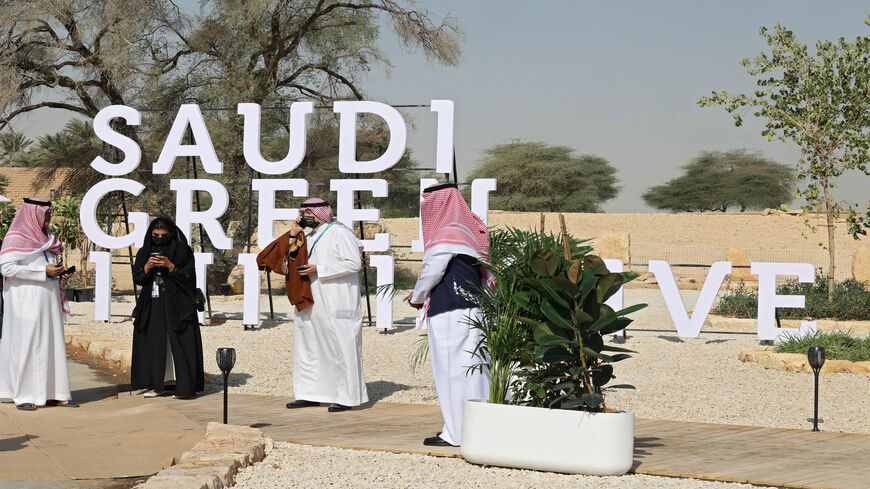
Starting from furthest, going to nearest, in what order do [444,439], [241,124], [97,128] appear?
[241,124] < [97,128] < [444,439]

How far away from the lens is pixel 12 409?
8.79 m

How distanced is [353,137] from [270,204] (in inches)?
67.0

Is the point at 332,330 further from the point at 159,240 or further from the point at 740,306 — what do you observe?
the point at 740,306

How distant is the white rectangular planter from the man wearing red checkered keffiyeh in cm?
64

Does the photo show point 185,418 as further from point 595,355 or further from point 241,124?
point 241,124

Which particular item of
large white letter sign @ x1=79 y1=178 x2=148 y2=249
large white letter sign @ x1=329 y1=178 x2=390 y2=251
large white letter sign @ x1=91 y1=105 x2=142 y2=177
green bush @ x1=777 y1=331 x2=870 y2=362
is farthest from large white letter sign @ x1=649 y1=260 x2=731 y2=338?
large white letter sign @ x1=91 y1=105 x2=142 y2=177

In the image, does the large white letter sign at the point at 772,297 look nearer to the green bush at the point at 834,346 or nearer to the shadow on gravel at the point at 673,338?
the green bush at the point at 834,346

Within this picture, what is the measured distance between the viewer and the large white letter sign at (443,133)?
14938mm

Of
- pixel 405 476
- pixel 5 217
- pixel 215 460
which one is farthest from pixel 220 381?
pixel 5 217

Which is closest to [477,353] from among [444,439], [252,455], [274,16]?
[444,439]

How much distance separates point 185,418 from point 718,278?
29.3 feet

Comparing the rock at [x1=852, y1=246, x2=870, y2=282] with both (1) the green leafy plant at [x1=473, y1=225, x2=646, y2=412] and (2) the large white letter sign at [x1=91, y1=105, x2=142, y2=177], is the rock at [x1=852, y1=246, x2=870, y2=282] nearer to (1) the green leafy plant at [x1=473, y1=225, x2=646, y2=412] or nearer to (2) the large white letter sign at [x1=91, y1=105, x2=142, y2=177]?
(2) the large white letter sign at [x1=91, y1=105, x2=142, y2=177]

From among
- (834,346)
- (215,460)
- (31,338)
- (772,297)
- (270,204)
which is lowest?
(215,460)

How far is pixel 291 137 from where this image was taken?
16125 millimetres
